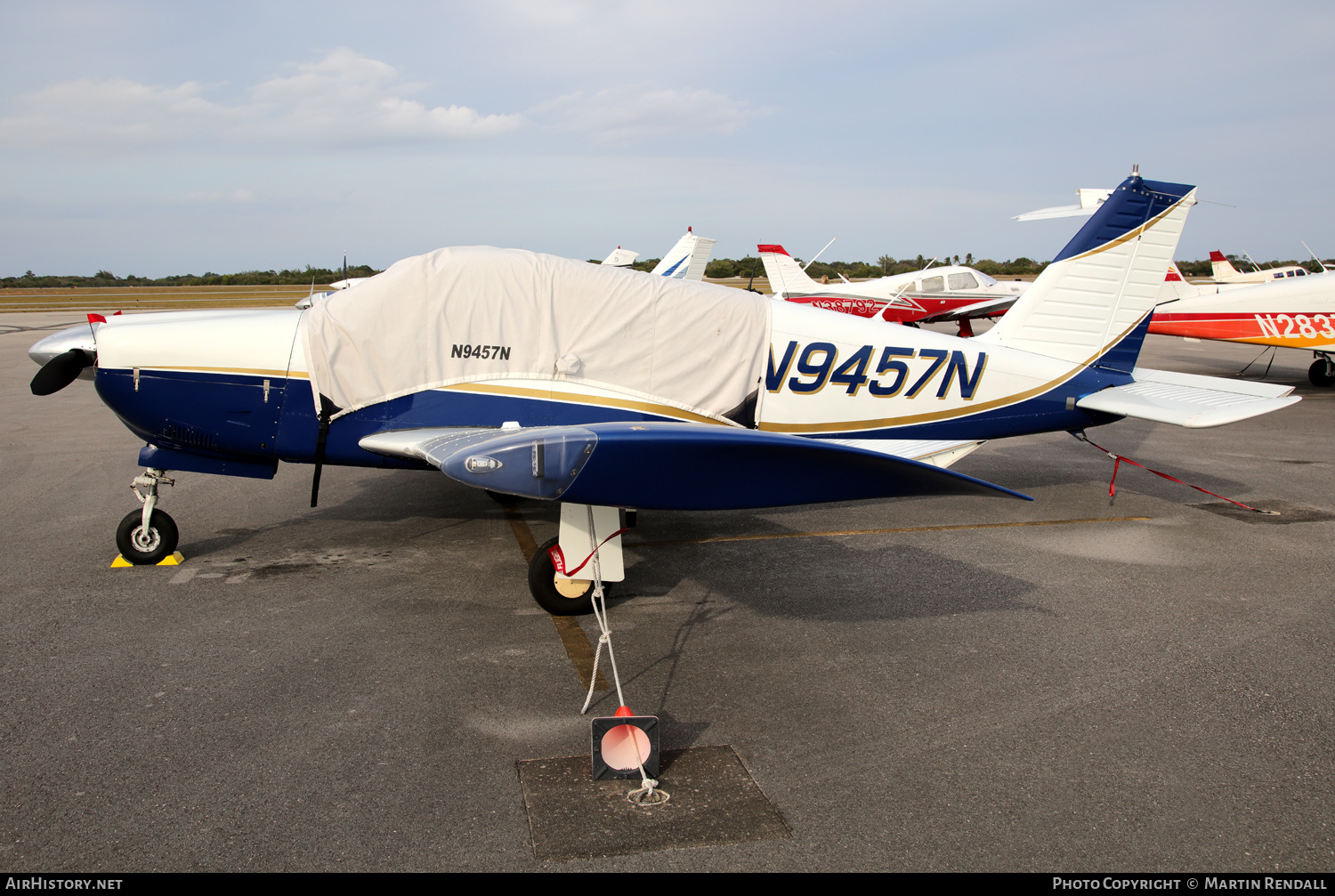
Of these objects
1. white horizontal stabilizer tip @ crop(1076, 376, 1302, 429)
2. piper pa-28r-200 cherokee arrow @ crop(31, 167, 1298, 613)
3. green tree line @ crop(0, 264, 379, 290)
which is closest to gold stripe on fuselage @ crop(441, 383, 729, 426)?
piper pa-28r-200 cherokee arrow @ crop(31, 167, 1298, 613)

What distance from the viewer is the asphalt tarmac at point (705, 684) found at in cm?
290

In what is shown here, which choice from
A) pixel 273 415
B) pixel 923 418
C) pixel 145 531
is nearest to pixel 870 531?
pixel 923 418

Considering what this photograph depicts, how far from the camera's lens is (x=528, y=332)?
5.50m

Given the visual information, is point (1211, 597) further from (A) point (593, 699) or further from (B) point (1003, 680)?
(A) point (593, 699)

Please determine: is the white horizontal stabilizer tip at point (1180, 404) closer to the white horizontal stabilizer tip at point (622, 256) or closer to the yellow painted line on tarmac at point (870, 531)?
the yellow painted line on tarmac at point (870, 531)

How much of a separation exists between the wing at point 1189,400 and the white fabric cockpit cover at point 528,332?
2.99 metres

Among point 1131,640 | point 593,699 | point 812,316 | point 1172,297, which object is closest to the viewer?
point 593,699

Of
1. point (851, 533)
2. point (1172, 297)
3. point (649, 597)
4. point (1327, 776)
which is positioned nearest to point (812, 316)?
point (851, 533)

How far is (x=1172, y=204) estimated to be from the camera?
7.02 m

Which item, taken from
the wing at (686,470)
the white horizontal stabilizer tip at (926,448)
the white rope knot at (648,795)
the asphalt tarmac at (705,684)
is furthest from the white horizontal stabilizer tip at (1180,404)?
the white rope knot at (648,795)

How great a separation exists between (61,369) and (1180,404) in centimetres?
791

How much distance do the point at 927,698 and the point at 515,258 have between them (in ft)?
12.2

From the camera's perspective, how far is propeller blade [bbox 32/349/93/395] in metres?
5.30

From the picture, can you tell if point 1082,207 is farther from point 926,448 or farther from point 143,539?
point 143,539
